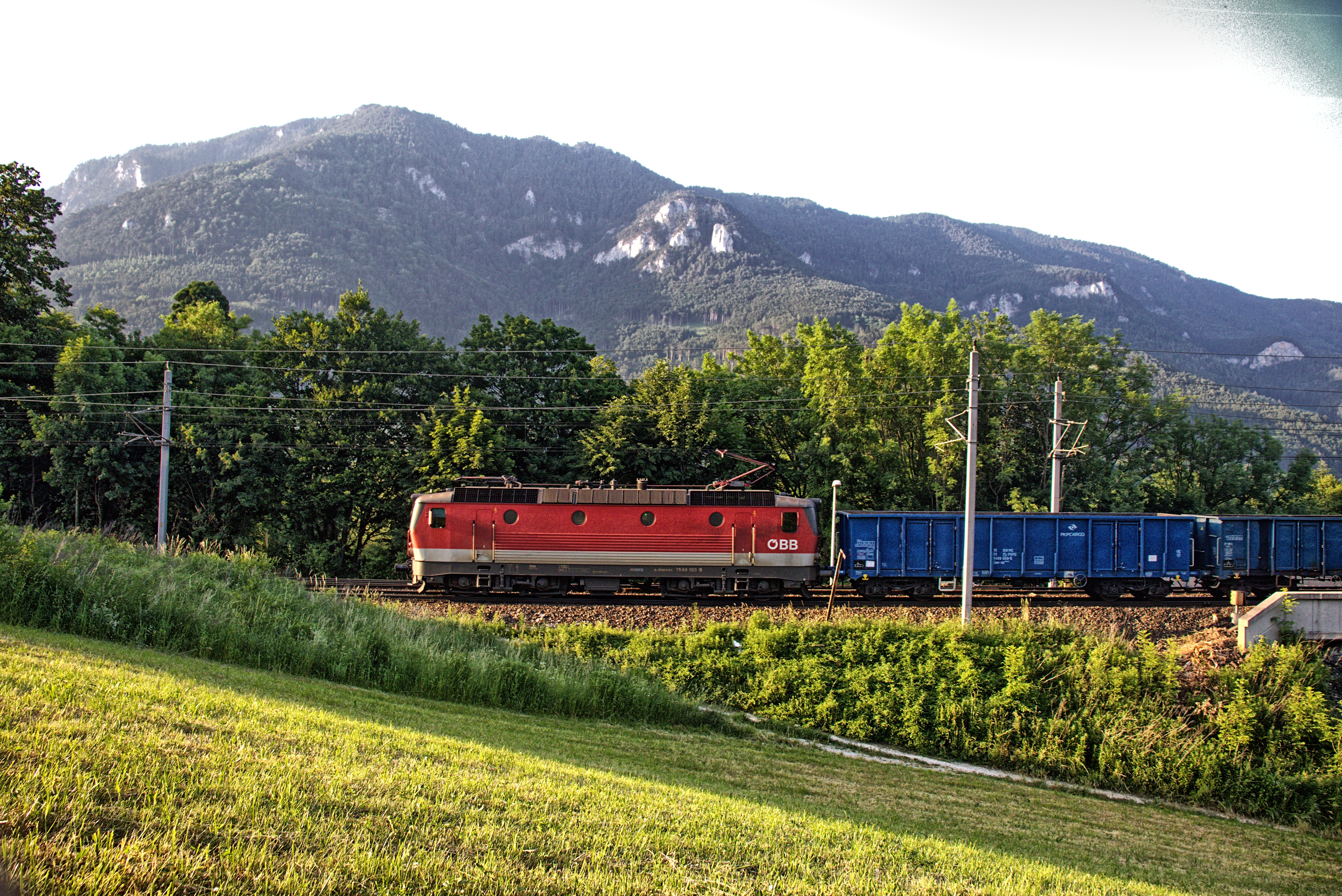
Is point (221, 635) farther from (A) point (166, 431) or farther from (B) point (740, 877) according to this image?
(A) point (166, 431)

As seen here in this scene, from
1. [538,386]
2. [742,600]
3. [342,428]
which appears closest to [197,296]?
[342,428]

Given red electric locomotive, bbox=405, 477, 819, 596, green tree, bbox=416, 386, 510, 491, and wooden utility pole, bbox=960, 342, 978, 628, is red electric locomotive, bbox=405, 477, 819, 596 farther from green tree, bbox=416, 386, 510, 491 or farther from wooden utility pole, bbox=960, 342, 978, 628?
green tree, bbox=416, 386, 510, 491

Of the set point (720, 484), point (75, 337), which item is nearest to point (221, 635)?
point (720, 484)

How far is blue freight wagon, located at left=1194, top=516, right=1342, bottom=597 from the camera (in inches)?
1088

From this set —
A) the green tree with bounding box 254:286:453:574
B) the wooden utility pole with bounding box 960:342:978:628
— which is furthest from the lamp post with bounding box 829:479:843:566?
the green tree with bounding box 254:286:453:574

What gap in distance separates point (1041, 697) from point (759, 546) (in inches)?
397

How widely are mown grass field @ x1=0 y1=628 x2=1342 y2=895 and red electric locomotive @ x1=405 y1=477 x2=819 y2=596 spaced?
13124 mm

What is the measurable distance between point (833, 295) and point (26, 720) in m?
136

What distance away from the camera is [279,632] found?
572 inches

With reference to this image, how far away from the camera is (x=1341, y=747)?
15.5 m

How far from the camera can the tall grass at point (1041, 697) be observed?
616 inches

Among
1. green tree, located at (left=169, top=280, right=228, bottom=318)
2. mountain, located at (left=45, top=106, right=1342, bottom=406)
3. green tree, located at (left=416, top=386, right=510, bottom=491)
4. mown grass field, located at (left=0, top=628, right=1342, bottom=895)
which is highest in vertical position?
mountain, located at (left=45, top=106, right=1342, bottom=406)

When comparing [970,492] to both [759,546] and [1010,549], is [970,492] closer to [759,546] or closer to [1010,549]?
[759,546]

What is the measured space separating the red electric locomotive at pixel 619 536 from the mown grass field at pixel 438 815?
13.1m
